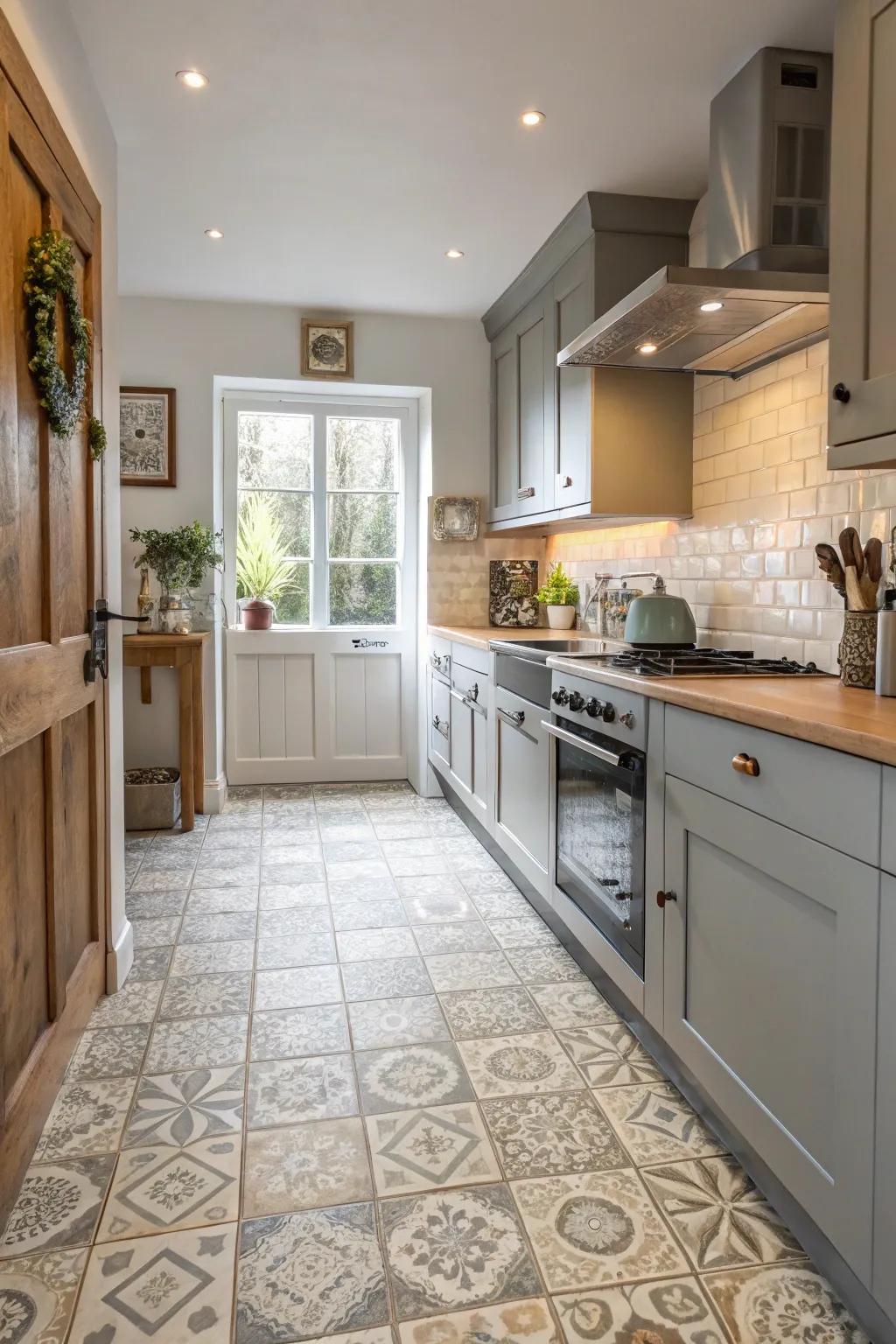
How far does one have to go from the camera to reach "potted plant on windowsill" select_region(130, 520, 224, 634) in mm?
4176

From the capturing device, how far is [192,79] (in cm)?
241

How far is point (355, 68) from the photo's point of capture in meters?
2.36

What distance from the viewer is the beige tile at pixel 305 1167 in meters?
1.59

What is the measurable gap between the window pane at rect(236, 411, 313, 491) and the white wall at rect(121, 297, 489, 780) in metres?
0.39

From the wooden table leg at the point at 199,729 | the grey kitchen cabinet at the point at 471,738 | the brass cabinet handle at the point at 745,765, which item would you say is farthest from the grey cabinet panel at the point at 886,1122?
the wooden table leg at the point at 199,729

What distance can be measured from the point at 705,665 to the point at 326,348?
303 cm

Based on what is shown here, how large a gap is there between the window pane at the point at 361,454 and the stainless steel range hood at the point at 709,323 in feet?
7.36

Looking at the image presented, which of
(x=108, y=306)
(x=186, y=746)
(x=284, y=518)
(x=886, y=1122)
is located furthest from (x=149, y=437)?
(x=886, y=1122)

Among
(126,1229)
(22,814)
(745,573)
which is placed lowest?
(126,1229)

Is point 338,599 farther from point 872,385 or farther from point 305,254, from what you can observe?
point 872,385

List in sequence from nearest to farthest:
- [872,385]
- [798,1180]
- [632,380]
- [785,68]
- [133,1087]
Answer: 1. [798,1180]
2. [872,385]
3. [133,1087]
4. [785,68]
5. [632,380]

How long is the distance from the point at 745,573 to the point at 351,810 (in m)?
2.43

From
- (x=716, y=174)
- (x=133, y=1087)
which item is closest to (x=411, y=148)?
(x=716, y=174)

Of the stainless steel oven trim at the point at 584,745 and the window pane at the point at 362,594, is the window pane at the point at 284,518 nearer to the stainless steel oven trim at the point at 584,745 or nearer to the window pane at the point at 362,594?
the window pane at the point at 362,594
